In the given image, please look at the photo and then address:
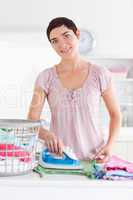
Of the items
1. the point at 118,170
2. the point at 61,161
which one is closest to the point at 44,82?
the point at 61,161

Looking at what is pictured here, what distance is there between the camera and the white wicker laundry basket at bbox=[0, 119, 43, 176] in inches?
58.7

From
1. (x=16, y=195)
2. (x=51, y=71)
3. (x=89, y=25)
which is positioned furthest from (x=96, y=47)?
(x=16, y=195)

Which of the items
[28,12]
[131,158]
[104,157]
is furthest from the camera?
[28,12]

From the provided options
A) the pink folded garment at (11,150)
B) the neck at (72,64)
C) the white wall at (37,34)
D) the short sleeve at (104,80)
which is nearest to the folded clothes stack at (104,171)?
the pink folded garment at (11,150)

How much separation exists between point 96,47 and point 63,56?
1.99 m

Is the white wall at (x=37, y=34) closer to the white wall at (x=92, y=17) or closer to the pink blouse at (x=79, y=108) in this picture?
the white wall at (x=92, y=17)

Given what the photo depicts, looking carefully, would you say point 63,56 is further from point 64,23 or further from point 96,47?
point 96,47

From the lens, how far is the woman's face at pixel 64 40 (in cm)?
189

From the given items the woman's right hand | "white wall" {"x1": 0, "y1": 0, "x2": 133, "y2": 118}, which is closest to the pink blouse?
the woman's right hand

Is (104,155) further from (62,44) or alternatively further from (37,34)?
(37,34)

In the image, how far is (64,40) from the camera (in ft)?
6.24

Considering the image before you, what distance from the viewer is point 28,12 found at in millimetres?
3910

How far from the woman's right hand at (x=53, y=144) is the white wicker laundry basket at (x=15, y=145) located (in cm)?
13

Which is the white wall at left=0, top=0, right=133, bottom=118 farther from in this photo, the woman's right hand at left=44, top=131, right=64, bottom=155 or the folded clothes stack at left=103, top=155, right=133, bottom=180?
the folded clothes stack at left=103, top=155, right=133, bottom=180
